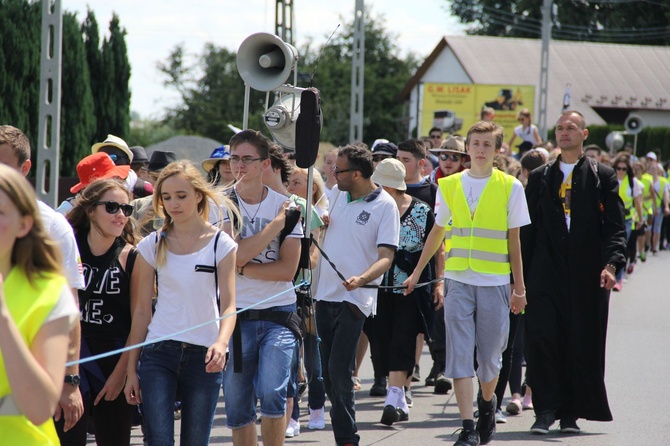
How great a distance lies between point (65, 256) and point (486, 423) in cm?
371

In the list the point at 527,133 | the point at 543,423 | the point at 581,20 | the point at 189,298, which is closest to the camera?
the point at 189,298

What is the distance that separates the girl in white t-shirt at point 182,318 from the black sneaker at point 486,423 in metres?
2.72

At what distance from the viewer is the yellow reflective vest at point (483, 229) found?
7.19 metres

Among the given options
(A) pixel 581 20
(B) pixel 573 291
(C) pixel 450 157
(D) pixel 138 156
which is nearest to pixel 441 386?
(B) pixel 573 291

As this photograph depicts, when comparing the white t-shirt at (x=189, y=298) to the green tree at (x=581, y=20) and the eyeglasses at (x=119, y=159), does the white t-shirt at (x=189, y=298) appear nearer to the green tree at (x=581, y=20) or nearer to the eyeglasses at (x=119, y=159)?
the eyeglasses at (x=119, y=159)

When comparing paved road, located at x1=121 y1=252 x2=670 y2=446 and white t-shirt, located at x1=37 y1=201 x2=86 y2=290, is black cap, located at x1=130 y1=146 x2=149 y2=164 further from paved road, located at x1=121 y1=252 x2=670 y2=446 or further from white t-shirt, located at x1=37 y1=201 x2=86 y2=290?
white t-shirt, located at x1=37 y1=201 x2=86 y2=290

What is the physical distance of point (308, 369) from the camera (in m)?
6.61

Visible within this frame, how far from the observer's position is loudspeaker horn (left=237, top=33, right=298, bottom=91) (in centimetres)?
754

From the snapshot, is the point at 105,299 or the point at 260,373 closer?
the point at 105,299

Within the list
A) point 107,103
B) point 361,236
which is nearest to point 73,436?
point 361,236

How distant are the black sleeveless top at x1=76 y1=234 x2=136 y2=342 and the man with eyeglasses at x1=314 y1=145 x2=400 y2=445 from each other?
1.78m

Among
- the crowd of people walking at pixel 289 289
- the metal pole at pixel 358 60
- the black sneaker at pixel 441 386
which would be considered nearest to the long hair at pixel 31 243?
the crowd of people walking at pixel 289 289

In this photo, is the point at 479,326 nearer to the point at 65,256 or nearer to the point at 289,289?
the point at 289,289

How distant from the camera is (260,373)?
5727 mm
